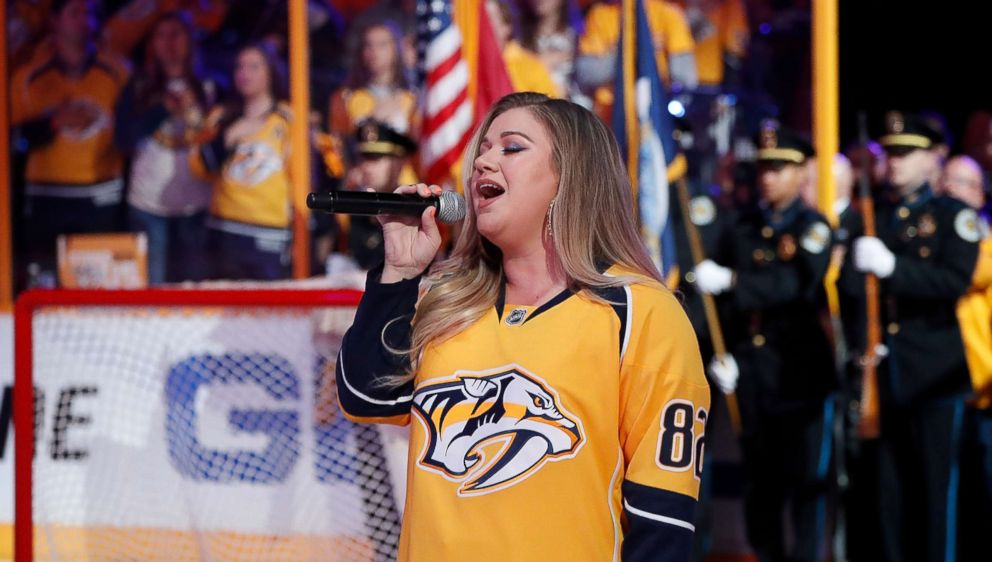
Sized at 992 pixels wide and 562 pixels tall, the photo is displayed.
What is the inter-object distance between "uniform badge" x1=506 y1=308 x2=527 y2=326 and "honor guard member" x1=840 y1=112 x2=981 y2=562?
11.3 ft

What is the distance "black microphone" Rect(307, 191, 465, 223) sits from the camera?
261cm

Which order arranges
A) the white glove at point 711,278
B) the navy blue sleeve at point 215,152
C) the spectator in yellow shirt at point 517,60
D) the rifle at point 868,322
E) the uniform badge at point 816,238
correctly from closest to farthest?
the uniform badge at point 816,238 → the white glove at point 711,278 → the rifle at point 868,322 → the spectator in yellow shirt at point 517,60 → the navy blue sleeve at point 215,152

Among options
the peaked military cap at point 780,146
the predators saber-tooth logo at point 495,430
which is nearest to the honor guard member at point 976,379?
the peaked military cap at point 780,146

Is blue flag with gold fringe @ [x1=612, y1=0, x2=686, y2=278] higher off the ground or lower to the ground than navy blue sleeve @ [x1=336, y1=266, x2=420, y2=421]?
higher

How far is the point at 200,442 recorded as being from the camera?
3.90 meters

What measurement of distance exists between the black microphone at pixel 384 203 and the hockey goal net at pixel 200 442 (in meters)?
1.11

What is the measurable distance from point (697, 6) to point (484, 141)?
5235mm

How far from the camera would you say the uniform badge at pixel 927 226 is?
18.9 feet

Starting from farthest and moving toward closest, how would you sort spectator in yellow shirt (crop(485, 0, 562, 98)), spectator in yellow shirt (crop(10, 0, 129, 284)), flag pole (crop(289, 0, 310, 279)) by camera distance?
spectator in yellow shirt (crop(10, 0, 129, 284)) < flag pole (crop(289, 0, 310, 279)) < spectator in yellow shirt (crop(485, 0, 562, 98))

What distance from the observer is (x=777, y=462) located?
5.89 m

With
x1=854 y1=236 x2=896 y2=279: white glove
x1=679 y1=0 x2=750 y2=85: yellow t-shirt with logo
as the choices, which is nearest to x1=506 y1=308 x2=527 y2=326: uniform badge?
x1=854 y1=236 x2=896 y2=279: white glove

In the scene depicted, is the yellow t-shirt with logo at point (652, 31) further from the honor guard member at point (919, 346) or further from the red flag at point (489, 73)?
the honor guard member at point (919, 346)

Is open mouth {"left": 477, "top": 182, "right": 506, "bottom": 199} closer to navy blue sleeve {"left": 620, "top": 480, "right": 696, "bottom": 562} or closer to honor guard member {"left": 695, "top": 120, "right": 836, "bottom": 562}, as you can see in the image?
navy blue sleeve {"left": 620, "top": 480, "right": 696, "bottom": 562}

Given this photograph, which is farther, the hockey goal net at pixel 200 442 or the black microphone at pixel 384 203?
the hockey goal net at pixel 200 442
